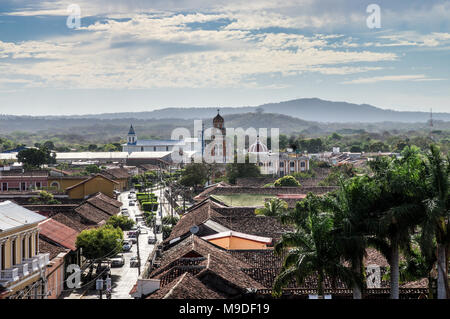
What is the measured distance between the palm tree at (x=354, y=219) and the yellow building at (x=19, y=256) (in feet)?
27.3

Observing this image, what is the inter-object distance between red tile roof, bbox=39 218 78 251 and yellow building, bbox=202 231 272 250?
6611 millimetres

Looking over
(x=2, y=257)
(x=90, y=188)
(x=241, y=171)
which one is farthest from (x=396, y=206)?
(x=241, y=171)

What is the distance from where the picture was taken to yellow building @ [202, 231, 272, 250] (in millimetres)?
25047

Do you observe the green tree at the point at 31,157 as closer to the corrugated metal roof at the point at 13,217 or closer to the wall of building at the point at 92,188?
the wall of building at the point at 92,188

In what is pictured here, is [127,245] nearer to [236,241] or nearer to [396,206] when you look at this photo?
[236,241]

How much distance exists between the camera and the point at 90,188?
168ft

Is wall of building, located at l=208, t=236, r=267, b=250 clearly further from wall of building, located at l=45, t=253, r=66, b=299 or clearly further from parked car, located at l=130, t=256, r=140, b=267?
parked car, located at l=130, t=256, r=140, b=267

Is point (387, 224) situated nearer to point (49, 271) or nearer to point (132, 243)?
point (49, 271)

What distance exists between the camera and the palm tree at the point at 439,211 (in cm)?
1281

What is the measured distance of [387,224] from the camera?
13.5m

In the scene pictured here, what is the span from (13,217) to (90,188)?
31.9 m

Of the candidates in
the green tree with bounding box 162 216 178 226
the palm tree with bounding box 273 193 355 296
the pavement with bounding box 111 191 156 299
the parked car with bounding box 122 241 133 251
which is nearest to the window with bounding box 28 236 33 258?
the pavement with bounding box 111 191 156 299

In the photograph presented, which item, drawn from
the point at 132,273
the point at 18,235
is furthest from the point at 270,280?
the point at 132,273
